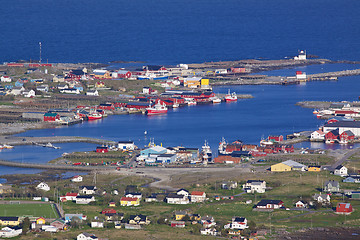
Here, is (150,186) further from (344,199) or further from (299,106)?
(299,106)

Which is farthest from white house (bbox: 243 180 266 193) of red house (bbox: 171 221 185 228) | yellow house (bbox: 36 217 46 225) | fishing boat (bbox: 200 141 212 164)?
yellow house (bbox: 36 217 46 225)

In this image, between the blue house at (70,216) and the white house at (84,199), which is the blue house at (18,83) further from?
the blue house at (70,216)

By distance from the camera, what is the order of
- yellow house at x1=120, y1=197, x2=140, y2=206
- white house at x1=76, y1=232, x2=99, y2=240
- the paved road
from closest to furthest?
white house at x1=76, y1=232, x2=99, y2=240, yellow house at x1=120, y1=197, x2=140, y2=206, the paved road

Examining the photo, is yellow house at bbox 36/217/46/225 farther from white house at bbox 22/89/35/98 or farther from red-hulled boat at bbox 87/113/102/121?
white house at bbox 22/89/35/98

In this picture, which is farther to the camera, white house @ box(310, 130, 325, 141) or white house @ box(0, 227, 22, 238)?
white house @ box(310, 130, 325, 141)

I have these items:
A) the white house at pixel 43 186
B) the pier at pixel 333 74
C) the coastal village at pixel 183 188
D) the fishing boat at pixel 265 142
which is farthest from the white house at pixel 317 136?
the pier at pixel 333 74

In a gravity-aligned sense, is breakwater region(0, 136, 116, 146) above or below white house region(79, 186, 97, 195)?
above
